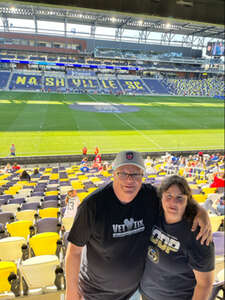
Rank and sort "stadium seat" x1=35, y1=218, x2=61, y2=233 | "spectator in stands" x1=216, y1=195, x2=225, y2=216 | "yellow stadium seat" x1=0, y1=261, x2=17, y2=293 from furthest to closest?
"spectator in stands" x1=216, y1=195, x2=225, y2=216
"stadium seat" x1=35, y1=218, x2=61, y2=233
"yellow stadium seat" x1=0, y1=261, x2=17, y2=293

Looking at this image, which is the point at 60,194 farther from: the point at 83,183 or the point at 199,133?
the point at 199,133

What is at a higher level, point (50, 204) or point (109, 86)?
point (109, 86)

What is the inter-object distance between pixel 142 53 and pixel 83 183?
141 inches

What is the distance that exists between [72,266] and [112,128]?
1556 cm

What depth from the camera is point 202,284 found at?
1.43 meters

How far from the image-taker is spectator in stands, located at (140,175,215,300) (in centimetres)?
139

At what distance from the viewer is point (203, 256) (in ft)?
4.46

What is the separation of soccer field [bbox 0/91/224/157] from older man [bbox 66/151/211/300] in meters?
8.00

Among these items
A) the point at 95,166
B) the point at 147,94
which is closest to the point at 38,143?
the point at 95,166

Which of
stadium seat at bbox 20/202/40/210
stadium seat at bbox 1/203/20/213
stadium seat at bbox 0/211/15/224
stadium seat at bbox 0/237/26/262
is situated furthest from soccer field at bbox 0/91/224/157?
stadium seat at bbox 0/237/26/262

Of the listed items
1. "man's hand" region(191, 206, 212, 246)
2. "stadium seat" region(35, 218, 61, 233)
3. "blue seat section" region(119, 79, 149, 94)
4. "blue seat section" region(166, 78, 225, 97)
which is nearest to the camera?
"man's hand" region(191, 206, 212, 246)

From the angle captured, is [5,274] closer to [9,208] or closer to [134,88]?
[9,208]

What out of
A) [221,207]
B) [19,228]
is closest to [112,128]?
[221,207]

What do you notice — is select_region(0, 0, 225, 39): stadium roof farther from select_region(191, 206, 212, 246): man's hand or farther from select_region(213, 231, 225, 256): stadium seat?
select_region(213, 231, 225, 256): stadium seat
